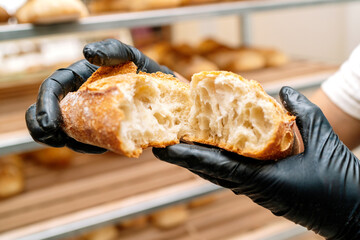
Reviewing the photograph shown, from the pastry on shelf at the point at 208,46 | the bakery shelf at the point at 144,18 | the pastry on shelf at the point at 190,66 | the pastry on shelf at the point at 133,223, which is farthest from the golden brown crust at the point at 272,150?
the pastry on shelf at the point at 208,46

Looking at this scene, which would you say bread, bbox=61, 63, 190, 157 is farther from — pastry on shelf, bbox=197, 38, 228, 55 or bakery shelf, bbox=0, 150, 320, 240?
pastry on shelf, bbox=197, 38, 228, 55

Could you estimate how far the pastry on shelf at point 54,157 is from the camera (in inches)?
66.3

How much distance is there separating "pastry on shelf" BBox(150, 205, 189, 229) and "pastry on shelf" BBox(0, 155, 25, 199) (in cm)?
70

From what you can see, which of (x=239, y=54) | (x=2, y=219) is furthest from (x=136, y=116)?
(x=239, y=54)

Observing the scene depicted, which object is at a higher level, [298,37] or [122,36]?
[122,36]

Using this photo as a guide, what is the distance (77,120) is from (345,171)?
1.91 ft

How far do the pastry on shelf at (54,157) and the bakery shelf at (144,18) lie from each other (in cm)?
66

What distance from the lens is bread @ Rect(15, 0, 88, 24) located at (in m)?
1.19

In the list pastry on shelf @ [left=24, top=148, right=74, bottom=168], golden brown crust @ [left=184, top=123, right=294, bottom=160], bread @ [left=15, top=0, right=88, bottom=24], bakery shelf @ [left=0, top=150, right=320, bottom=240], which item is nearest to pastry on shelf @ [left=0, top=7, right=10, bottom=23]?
bread @ [left=15, top=0, right=88, bottom=24]

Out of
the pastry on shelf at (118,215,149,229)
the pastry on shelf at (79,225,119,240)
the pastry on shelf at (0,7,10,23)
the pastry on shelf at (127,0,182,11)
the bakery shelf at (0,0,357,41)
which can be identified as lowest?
the pastry on shelf at (118,215,149,229)

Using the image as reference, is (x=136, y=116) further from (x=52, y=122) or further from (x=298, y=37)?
(x=298, y=37)

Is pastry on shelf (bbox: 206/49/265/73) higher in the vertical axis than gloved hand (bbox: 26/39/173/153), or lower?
lower

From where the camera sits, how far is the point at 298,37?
9.77ft

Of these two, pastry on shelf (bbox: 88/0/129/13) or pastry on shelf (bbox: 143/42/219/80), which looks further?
pastry on shelf (bbox: 143/42/219/80)
